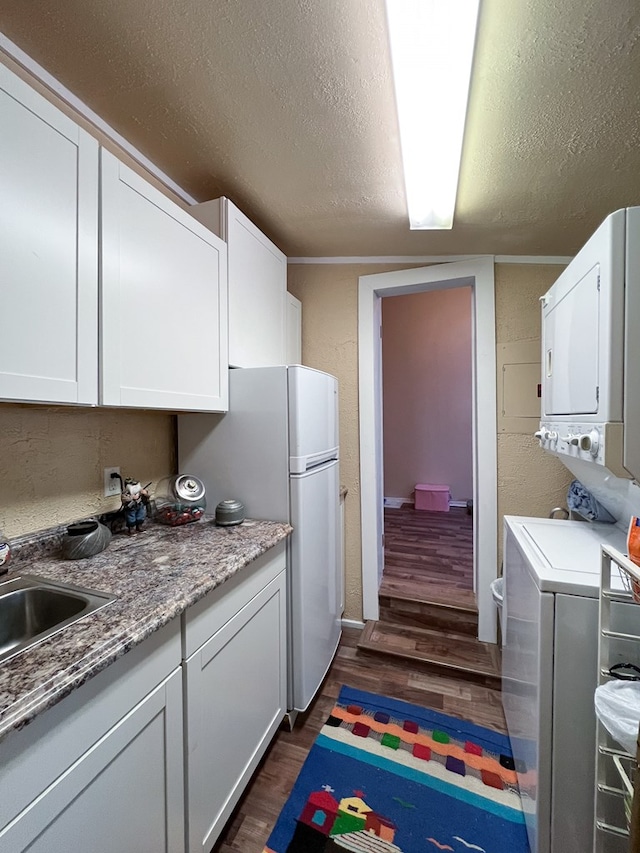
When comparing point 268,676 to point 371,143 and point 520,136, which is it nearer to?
point 371,143

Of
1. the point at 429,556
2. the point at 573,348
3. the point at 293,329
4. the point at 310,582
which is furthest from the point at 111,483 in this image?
the point at 429,556

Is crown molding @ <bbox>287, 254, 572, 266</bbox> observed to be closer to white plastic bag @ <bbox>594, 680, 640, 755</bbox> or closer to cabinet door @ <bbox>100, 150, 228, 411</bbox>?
cabinet door @ <bbox>100, 150, 228, 411</bbox>

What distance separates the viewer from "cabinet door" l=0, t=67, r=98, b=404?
840 millimetres

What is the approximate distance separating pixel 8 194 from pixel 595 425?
5.42 ft

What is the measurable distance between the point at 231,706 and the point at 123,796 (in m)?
0.44

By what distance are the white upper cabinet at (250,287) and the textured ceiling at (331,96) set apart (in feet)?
0.50

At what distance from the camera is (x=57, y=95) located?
1142 mm

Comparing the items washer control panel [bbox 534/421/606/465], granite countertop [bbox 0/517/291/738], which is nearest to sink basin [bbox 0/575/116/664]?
granite countertop [bbox 0/517/291/738]

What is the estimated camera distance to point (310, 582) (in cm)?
169

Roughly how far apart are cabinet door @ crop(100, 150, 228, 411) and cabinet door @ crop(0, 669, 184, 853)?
0.85 metres

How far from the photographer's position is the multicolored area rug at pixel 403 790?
119 cm

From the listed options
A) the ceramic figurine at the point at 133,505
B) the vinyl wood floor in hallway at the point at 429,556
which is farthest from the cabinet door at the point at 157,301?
the vinyl wood floor in hallway at the point at 429,556

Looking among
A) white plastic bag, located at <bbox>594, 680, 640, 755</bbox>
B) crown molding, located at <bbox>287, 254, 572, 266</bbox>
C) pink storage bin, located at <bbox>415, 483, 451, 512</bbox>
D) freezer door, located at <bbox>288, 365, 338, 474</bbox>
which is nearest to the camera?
white plastic bag, located at <bbox>594, 680, 640, 755</bbox>

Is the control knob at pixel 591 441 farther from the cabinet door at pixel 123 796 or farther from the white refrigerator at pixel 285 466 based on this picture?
the cabinet door at pixel 123 796
